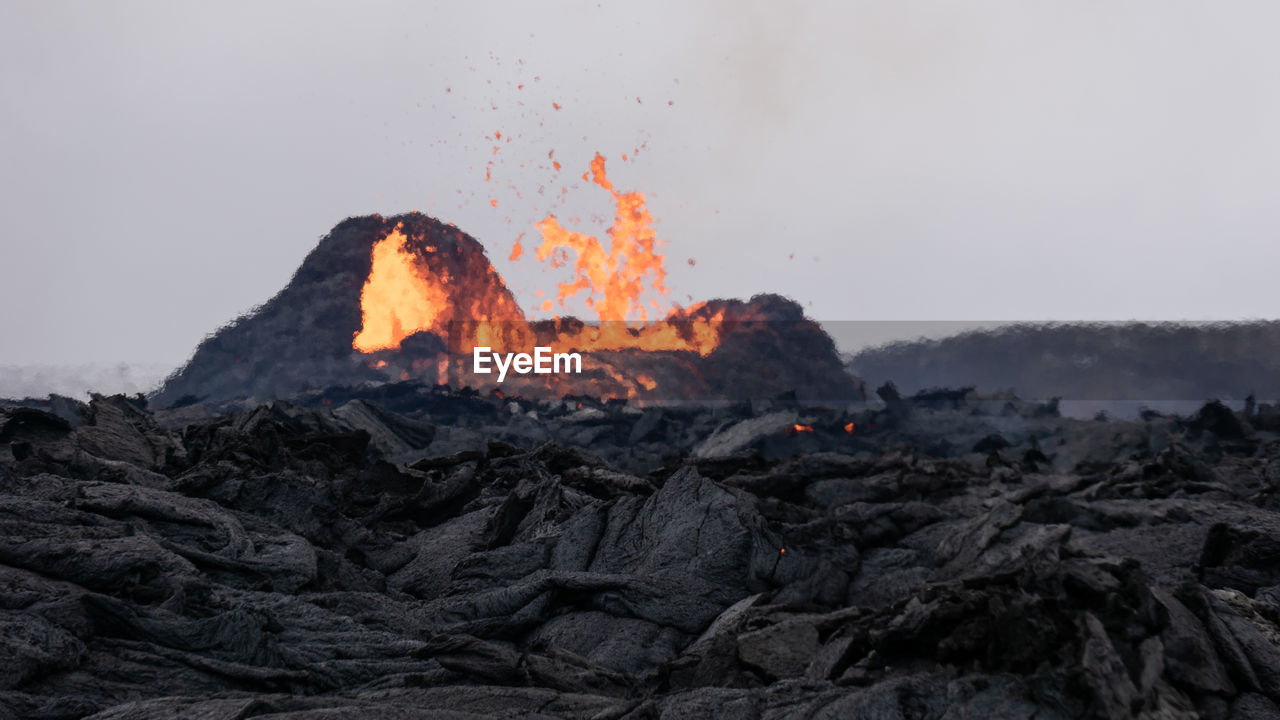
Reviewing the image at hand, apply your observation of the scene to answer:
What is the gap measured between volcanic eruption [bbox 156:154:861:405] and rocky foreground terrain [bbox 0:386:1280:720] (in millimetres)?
40816

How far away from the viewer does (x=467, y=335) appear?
67188 millimetres

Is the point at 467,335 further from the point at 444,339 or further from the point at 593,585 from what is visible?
the point at 593,585

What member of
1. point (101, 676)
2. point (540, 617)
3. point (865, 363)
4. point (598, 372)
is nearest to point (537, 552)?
point (540, 617)

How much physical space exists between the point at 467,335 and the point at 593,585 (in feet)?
197

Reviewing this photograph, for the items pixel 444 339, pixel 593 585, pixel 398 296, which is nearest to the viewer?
pixel 593 585

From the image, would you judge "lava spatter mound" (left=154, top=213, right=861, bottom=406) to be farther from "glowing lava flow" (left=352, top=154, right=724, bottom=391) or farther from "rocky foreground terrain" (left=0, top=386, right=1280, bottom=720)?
"rocky foreground terrain" (left=0, top=386, right=1280, bottom=720)

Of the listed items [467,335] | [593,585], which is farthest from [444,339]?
[593,585]

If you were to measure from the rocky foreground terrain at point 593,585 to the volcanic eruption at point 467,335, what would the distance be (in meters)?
40.8

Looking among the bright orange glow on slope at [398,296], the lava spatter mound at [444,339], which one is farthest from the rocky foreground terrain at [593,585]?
the bright orange glow on slope at [398,296]

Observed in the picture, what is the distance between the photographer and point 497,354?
6425 centimetres

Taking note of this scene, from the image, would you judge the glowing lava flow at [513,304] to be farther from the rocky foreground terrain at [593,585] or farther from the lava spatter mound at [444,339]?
the rocky foreground terrain at [593,585]

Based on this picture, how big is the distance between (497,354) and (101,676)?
2308 inches

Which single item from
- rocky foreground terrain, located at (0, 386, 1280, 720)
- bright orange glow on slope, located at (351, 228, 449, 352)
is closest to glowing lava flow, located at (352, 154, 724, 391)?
bright orange glow on slope, located at (351, 228, 449, 352)

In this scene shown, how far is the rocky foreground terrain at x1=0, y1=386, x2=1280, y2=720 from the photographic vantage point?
4.88m
